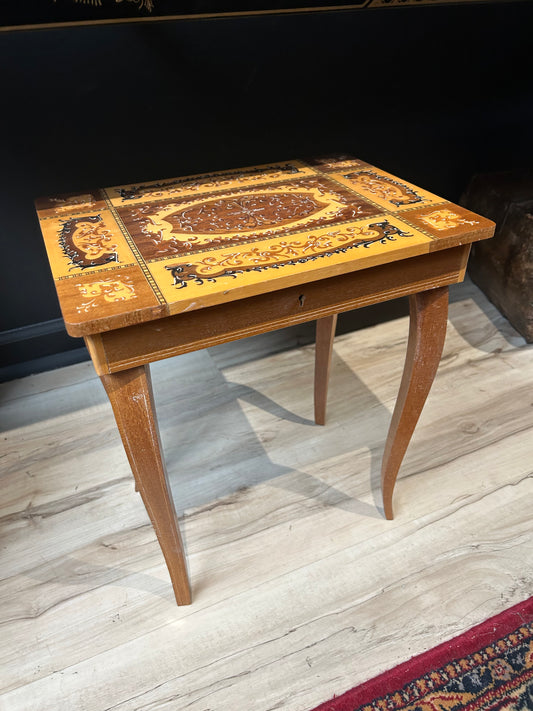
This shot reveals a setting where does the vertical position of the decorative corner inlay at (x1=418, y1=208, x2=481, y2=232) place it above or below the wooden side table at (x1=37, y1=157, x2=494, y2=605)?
above

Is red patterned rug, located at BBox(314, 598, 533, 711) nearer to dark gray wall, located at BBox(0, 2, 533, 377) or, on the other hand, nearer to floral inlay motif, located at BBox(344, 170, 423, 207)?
floral inlay motif, located at BBox(344, 170, 423, 207)

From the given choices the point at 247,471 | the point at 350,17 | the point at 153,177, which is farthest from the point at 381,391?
the point at 350,17

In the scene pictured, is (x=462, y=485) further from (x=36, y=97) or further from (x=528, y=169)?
(x=36, y=97)

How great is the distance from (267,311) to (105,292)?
0.23 meters

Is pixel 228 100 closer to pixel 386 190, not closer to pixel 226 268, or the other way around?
pixel 386 190

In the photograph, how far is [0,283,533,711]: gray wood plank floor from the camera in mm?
938

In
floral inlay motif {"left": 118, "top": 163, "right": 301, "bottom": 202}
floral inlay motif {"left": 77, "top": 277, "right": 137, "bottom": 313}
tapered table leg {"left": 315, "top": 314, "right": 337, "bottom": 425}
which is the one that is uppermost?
floral inlay motif {"left": 77, "top": 277, "right": 137, "bottom": 313}

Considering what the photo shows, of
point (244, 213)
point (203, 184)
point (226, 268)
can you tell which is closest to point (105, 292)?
point (226, 268)

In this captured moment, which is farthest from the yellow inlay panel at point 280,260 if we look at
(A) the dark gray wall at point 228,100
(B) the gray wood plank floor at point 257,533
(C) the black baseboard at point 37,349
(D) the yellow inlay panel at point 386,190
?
(C) the black baseboard at point 37,349


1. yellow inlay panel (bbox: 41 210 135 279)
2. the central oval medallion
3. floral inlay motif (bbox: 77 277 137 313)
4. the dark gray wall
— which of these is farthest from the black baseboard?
floral inlay motif (bbox: 77 277 137 313)

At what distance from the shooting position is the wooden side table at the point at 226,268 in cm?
69

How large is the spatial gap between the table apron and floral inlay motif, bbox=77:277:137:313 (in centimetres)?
4

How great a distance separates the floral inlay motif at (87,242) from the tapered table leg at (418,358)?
53 centimetres

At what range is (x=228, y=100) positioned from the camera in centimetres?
142
